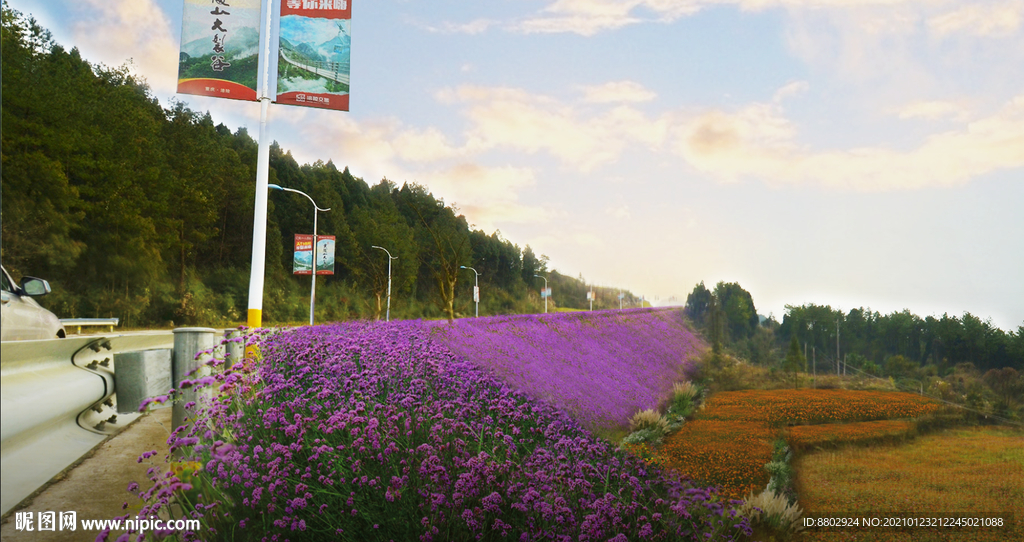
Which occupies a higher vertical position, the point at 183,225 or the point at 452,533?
the point at 183,225

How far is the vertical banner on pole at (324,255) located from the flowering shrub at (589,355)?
18251 millimetres

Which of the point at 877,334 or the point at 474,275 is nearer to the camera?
the point at 877,334

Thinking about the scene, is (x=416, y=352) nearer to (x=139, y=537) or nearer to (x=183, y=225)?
(x=139, y=537)

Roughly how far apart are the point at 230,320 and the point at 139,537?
3095 cm

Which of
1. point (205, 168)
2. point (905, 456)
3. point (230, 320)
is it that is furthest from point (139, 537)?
point (205, 168)

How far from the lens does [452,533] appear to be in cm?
307

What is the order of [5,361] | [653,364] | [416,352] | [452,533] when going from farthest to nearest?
[653,364]
[416,352]
[452,533]
[5,361]

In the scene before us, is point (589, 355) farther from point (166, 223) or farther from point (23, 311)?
point (166, 223)

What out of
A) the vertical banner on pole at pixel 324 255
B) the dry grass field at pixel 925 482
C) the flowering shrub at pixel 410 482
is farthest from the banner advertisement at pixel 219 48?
the vertical banner on pole at pixel 324 255

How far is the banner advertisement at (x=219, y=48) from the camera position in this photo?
7.93m

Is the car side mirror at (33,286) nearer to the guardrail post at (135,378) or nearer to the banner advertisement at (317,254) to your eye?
the guardrail post at (135,378)

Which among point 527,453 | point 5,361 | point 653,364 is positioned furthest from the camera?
point 653,364

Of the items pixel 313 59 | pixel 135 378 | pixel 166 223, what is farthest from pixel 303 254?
pixel 135 378

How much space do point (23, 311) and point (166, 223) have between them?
30492 millimetres
